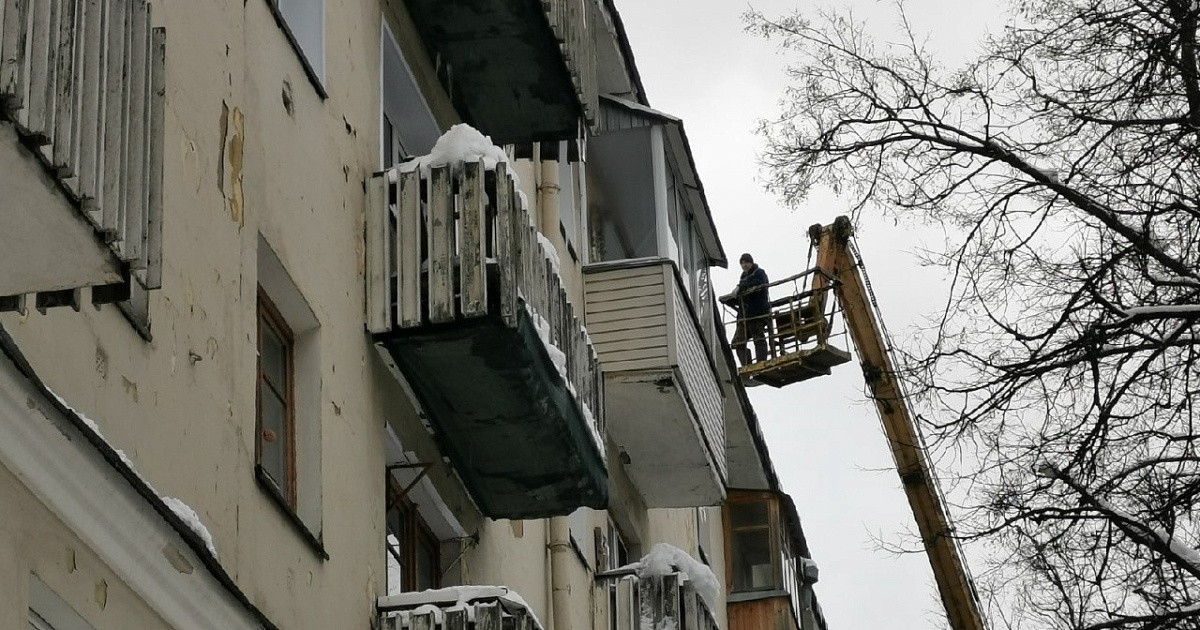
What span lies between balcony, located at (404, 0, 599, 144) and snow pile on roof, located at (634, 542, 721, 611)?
3274 mm

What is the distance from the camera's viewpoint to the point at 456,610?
34.0 ft

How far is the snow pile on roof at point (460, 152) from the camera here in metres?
11.3

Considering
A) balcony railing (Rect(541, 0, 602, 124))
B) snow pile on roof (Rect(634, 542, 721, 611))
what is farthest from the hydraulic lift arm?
balcony railing (Rect(541, 0, 602, 124))

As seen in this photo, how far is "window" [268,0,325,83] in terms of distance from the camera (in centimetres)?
1119

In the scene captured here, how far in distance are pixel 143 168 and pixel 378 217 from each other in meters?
5.04

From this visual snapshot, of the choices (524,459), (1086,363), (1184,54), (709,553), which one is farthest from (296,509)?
(709,553)

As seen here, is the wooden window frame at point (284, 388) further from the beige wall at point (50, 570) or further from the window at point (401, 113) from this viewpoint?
the window at point (401, 113)

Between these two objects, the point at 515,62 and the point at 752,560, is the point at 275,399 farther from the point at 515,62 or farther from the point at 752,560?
the point at 752,560

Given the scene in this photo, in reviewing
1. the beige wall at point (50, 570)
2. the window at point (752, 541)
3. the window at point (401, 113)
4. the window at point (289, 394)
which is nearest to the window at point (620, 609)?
the window at point (401, 113)

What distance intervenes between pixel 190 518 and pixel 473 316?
326cm

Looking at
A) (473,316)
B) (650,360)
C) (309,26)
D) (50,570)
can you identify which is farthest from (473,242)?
(650,360)

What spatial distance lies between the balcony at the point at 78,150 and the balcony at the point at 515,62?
21.8 feet

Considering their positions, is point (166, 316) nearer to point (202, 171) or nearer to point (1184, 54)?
point (202, 171)

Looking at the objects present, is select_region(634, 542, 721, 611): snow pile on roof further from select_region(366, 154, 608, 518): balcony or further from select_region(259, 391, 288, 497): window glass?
select_region(259, 391, 288, 497): window glass
